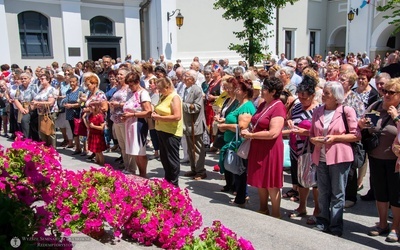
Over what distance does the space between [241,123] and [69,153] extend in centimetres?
498

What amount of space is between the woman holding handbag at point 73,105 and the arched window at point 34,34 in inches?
364

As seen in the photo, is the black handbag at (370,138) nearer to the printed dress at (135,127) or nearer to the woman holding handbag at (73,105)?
the printed dress at (135,127)

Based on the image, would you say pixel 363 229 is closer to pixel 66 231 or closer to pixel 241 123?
pixel 241 123

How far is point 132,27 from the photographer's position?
62.7 feet

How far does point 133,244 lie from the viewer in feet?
11.6

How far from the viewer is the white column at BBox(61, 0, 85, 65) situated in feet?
55.1

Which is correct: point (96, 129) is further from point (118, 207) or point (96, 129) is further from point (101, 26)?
point (101, 26)

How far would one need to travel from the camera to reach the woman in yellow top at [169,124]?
5.57 meters

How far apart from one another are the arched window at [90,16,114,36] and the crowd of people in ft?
33.7

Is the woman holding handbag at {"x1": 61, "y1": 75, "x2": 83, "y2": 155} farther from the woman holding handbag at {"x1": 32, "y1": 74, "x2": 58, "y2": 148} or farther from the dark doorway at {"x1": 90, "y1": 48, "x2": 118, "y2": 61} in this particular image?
the dark doorway at {"x1": 90, "y1": 48, "x2": 118, "y2": 61}

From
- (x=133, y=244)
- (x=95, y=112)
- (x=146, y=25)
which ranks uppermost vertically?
(x=146, y=25)

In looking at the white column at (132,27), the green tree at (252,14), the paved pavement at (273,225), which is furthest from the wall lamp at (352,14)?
the paved pavement at (273,225)

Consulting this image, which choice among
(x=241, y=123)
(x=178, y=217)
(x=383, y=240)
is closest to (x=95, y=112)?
(x=241, y=123)

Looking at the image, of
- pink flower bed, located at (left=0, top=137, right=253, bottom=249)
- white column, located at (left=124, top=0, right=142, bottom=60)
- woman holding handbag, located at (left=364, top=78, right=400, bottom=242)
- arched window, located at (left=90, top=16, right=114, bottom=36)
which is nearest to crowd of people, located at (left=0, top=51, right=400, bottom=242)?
woman holding handbag, located at (left=364, top=78, right=400, bottom=242)
